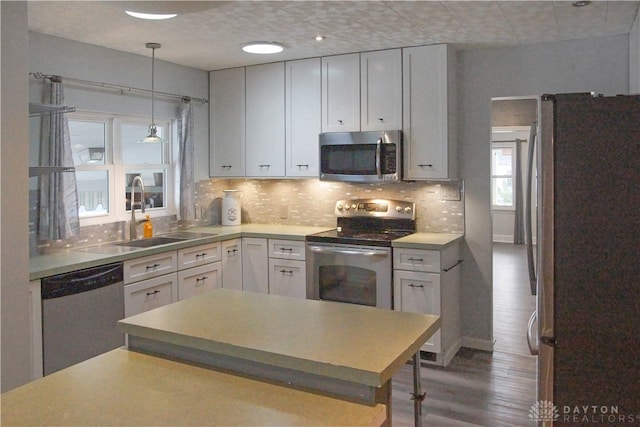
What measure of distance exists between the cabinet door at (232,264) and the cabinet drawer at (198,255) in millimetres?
93

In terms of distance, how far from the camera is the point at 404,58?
4.05 metres

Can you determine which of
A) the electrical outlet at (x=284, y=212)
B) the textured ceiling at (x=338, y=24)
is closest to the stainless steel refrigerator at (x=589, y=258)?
the textured ceiling at (x=338, y=24)

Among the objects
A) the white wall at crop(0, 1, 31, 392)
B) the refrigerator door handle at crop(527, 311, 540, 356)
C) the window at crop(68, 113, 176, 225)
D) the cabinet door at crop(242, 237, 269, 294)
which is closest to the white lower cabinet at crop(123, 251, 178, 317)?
the window at crop(68, 113, 176, 225)

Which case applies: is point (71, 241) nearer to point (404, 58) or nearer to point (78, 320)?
point (78, 320)

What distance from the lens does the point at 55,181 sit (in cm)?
351

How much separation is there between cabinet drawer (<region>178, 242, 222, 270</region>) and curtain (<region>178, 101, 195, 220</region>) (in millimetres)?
548

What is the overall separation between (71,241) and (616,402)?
3502 millimetres

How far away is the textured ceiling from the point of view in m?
3.02

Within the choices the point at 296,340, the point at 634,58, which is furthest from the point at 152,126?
the point at 634,58

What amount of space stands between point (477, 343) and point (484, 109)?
1.88 meters

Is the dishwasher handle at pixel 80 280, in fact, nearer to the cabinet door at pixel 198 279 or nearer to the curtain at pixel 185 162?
the cabinet door at pixel 198 279

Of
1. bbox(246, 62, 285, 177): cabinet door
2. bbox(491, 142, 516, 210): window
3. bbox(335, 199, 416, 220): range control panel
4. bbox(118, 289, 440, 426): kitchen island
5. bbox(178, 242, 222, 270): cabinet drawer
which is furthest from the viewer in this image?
bbox(491, 142, 516, 210): window

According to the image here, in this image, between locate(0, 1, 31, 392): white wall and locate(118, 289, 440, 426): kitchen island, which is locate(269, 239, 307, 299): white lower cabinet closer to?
locate(118, 289, 440, 426): kitchen island

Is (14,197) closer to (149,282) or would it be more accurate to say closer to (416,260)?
(149,282)
